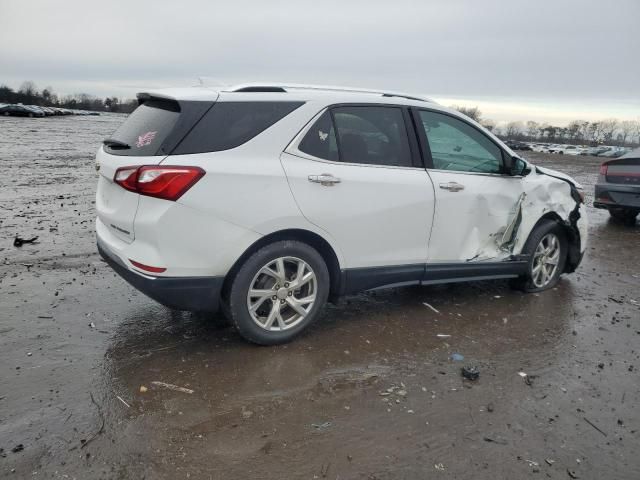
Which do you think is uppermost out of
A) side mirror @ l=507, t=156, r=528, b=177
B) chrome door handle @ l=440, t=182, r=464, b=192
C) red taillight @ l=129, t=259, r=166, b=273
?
side mirror @ l=507, t=156, r=528, b=177

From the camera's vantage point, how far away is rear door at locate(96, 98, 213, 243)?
3619 millimetres

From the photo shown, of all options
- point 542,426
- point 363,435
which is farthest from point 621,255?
point 363,435

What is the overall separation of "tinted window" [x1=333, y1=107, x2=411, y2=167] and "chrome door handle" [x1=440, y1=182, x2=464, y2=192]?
15.1 inches

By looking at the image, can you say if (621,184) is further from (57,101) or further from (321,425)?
(57,101)

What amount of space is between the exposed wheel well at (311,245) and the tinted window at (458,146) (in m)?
1.31

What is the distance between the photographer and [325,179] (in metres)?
3.97

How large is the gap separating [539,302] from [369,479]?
3.44m

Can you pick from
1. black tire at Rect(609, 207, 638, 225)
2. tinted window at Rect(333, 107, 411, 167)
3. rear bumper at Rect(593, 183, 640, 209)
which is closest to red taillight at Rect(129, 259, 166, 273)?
tinted window at Rect(333, 107, 411, 167)

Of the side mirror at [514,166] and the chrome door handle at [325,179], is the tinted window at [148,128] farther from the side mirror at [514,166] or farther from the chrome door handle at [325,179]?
the side mirror at [514,166]

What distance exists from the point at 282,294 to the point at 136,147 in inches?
59.2

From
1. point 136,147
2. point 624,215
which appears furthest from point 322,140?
point 624,215

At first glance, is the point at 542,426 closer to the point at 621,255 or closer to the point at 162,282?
the point at 162,282

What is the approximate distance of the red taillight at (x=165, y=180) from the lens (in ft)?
11.4

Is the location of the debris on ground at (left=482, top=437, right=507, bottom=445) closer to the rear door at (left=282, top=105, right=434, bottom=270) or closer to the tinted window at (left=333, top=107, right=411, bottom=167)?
the rear door at (left=282, top=105, right=434, bottom=270)
